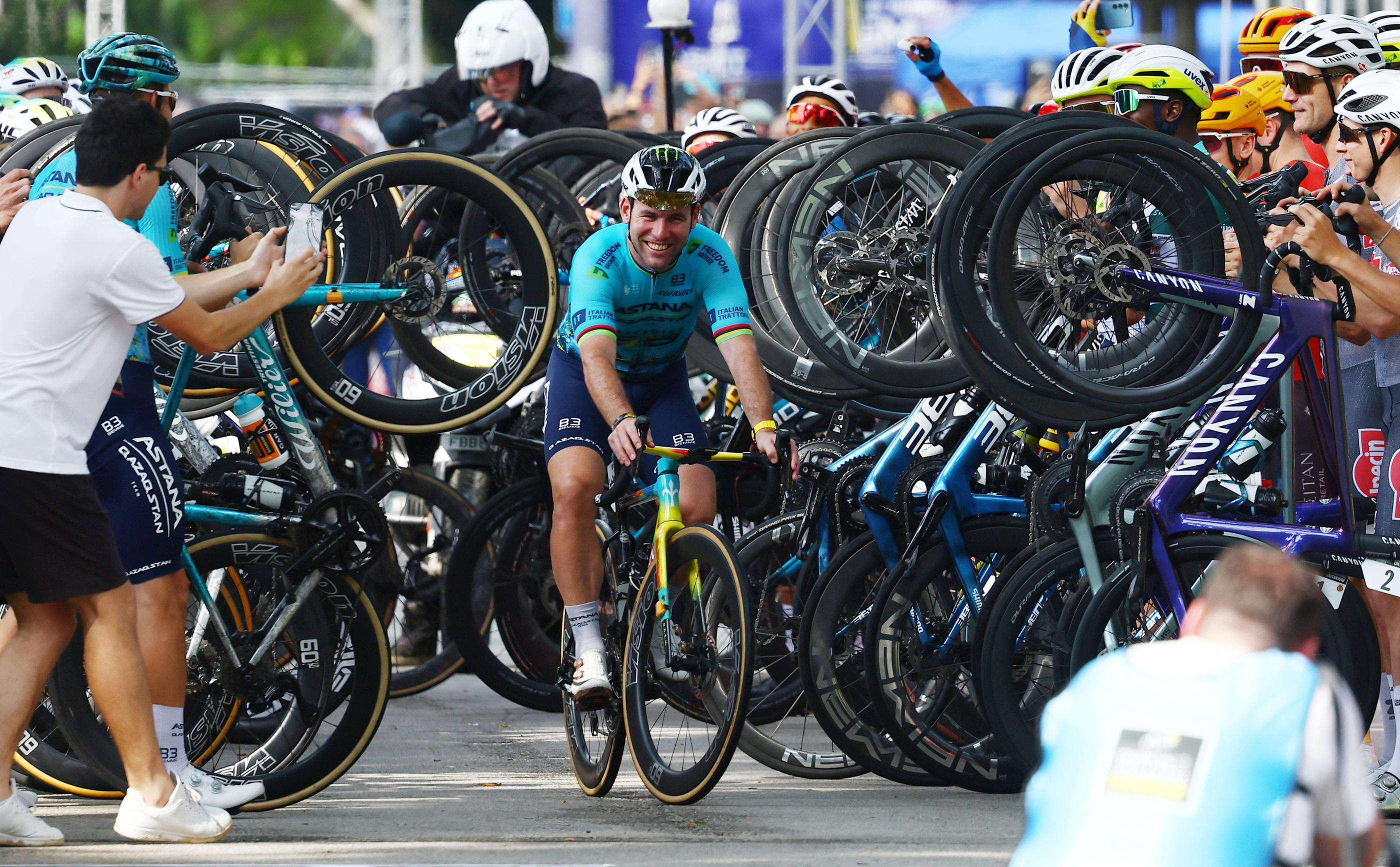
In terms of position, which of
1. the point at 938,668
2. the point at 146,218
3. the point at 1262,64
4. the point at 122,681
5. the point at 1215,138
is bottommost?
the point at 938,668

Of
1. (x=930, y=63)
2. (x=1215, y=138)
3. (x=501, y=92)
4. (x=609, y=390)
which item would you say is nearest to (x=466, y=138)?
(x=501, y=92)

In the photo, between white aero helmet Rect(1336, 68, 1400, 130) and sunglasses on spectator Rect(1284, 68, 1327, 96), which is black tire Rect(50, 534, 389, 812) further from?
sunglasses on spectator Rect(1284, 68, 1327, 96)

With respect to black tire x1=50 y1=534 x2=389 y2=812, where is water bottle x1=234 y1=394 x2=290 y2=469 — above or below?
above

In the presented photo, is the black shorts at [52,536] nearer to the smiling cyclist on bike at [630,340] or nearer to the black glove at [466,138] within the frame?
the smiling cyclist on bike at [630,340]

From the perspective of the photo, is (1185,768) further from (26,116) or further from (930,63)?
(26,116)

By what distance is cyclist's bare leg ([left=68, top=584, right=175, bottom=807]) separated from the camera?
501 cm

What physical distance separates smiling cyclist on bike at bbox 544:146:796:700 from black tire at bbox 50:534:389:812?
2.28 ft

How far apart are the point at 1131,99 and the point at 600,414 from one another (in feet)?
7.55

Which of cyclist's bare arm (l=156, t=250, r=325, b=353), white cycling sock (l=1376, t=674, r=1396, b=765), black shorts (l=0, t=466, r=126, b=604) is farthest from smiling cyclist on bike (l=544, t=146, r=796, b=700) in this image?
white cycling sock (l=1376, t=674, r=1396, b=765)

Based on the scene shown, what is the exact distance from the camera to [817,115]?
335 inches

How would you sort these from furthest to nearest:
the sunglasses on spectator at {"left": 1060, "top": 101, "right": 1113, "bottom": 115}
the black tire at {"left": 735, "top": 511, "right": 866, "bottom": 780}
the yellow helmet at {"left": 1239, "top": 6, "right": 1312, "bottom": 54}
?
1. the yellow helmet at {"left": 1239, "top": 6, "right": 1312, "bottom": 54}
2. the sunglasses on spectator at {"left": 1060, "top": 101, "right": 1113, "bottom": 115}
3. the black tire at {"left": 735, "top": 511, "right": 866, "bottom": 780}

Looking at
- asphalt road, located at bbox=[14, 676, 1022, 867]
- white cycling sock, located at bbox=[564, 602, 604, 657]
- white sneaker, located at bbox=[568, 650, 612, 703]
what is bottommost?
asphalt road, located at bbox=[14, 676, 1022, 867]

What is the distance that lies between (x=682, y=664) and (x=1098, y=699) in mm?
2996

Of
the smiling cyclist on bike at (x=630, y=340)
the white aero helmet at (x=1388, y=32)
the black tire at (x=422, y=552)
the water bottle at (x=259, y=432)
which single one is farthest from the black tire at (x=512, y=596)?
the white aero helmet at (x=1388, y=32)
